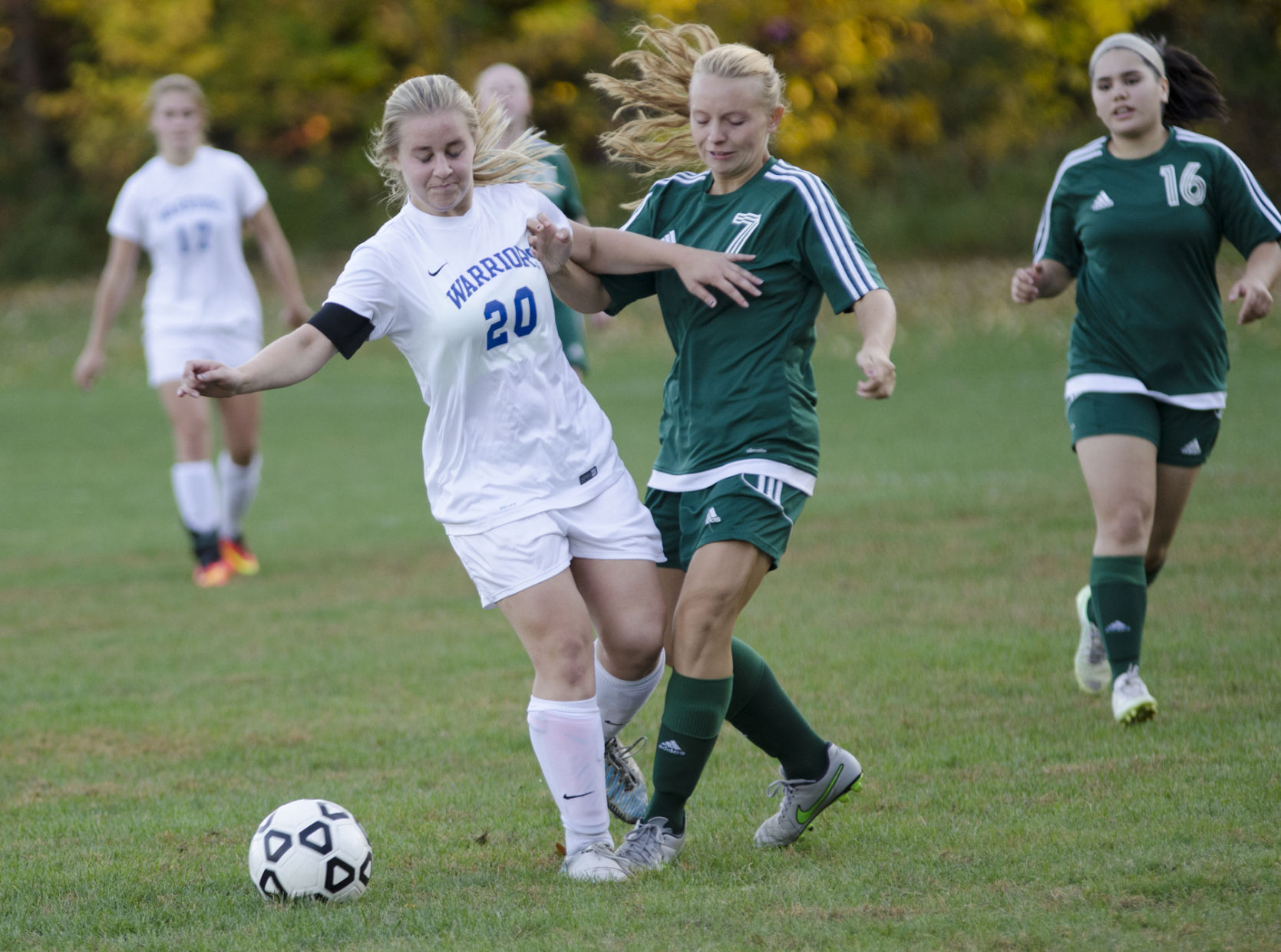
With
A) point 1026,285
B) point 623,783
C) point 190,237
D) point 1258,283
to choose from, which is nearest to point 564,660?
point 623,783

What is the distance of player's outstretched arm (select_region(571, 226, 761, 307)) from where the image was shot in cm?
404

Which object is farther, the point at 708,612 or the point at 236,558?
the point at 236,558

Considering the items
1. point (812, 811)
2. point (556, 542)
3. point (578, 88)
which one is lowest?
point (812, 811)

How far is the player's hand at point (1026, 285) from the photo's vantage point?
554 cm

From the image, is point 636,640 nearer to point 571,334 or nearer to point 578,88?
point 571,334

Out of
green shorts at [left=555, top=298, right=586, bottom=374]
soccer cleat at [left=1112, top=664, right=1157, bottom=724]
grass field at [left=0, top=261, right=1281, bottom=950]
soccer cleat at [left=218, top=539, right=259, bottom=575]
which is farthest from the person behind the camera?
soccer cleat at [left=218, top=539, right=259, bottom=575]

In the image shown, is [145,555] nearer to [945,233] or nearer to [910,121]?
[945,233]

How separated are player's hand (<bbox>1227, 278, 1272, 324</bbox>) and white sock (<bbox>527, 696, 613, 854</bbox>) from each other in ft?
8.51

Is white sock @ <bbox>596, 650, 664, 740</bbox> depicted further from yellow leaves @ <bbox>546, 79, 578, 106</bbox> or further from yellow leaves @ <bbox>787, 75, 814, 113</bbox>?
yellow leaves @ <bbox>546, 79, 578, 106</bbox>

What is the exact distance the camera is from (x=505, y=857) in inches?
167

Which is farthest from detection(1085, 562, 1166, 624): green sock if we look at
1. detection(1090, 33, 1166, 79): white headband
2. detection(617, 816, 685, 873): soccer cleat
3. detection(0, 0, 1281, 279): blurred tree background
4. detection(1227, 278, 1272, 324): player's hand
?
detection(0, 0, 1281, 279): blurred tree background

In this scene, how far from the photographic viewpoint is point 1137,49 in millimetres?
5371

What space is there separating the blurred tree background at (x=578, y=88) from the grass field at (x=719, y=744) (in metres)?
15.6

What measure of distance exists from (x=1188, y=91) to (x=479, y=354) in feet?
10.5
